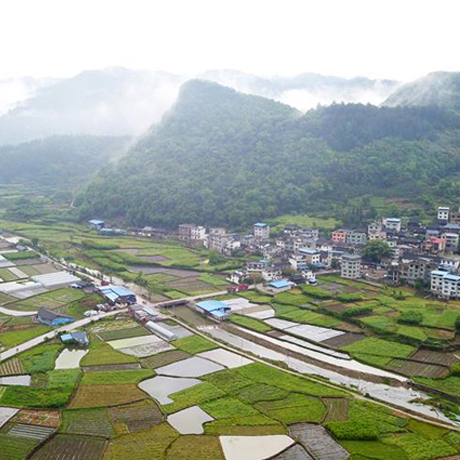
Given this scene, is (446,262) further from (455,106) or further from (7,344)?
(455,106)

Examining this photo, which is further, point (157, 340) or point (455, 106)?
point (455, 106)

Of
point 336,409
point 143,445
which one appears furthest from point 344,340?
point 143,445

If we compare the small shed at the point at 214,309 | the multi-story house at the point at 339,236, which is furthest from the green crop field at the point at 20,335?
the multi-story house at the point at 339,236

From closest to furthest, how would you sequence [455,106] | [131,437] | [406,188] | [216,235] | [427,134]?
[131,437], [216,235], [406,188], [427,134], [455,106]

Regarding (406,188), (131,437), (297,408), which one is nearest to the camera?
(131,437)

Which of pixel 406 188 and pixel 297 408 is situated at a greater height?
pixel 406 188

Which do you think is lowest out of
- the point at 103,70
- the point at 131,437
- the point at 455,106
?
the point at 131,437

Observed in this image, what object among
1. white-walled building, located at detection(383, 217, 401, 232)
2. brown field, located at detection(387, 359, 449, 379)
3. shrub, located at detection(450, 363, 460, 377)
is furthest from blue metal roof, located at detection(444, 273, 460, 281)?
white-walled building, located at detection(383, 217, 401, 232)

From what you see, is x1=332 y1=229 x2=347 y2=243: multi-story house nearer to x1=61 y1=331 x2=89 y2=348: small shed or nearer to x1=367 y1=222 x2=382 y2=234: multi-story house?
x1=367 y1=222 x2=382 y2=234: multi-story house

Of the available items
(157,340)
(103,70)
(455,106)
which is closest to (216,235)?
(157,340)
